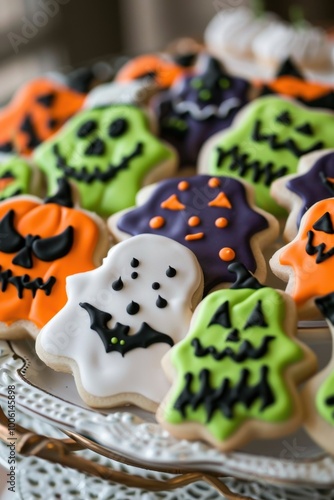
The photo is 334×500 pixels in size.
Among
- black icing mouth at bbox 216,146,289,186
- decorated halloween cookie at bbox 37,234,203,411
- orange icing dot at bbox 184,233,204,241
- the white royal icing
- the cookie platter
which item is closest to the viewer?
the cookie platter

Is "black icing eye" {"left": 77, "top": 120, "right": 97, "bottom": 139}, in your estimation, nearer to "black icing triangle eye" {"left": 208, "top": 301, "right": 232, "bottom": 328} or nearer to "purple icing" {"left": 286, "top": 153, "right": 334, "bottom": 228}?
"purple icing" {"left": 286, "top": 153, "right": 334, "bottom": 228}

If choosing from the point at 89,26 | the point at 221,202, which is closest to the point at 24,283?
the point at 221,202

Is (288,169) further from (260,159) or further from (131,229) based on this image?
(131,229)

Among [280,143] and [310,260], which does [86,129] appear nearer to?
[280,143]

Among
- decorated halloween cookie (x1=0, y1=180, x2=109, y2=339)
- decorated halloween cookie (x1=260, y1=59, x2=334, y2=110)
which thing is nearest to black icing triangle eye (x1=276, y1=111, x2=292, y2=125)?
decorated halloween cookie (x1=260, y1=59, x2=334, y2=110)

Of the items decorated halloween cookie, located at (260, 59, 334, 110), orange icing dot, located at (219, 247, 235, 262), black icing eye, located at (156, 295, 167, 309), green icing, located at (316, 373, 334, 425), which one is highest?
black icing eye, located at (156, 295, 167, 309)

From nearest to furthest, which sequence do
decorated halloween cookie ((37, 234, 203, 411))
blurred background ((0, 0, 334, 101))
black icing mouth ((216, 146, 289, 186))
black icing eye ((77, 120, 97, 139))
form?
decorated halloween cookie ((37, 234, 203, 411)) → black icing mouth ((216, 146, 289, 186)) → black icing eye ((77, 120, 97, 139)) → blurred background ((0, 0, 334, 101))

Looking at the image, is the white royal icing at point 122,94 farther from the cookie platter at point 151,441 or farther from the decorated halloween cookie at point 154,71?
the cookie platter at point 151,441

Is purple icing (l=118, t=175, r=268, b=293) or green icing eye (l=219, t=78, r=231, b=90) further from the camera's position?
green icing eye (l=219, t=78, r=231, b=90)

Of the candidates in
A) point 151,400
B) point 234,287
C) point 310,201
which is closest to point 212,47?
point 310,201
